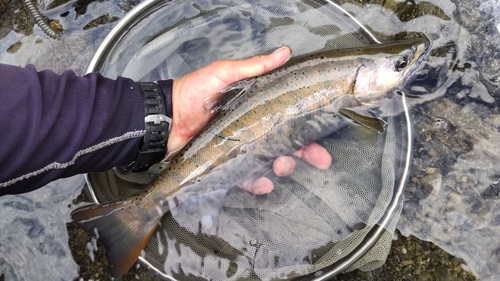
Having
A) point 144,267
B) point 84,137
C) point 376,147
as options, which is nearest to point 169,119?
point 84,137

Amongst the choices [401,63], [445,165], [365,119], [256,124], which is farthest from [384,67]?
[445,165]

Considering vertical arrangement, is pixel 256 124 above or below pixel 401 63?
below

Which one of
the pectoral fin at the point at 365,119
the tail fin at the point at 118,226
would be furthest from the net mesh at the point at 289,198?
the tail fin at the point at 118,226

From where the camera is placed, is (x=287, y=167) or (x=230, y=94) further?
(x=287, y=167)

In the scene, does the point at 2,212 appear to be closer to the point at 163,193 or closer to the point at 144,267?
the point at 144,267

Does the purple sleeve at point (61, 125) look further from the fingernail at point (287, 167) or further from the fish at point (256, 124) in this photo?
the fingernail at point (287, 167)

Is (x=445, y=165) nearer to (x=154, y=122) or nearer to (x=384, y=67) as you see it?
(x=384, y=67)
